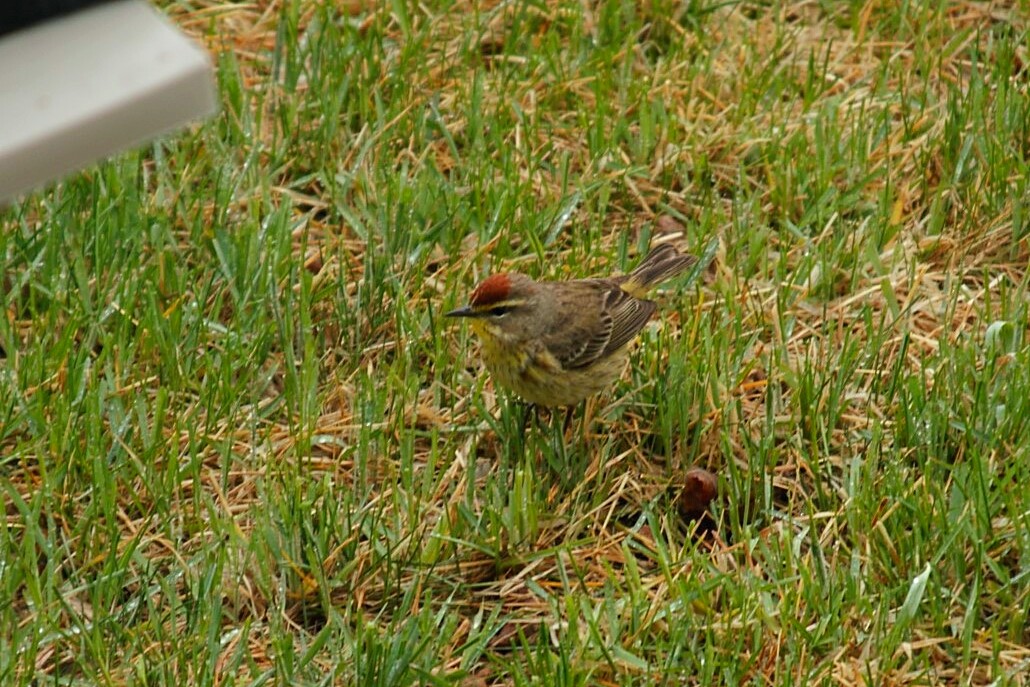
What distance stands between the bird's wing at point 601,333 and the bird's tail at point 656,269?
0.50ft

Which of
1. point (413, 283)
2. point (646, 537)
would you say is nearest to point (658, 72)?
point (413, 283)

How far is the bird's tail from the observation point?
5059 millimetres

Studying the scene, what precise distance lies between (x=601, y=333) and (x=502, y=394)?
1.29 ft

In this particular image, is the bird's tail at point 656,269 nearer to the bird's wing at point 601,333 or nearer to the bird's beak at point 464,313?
the bird's wing at point 601,333

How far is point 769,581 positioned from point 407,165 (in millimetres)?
2328

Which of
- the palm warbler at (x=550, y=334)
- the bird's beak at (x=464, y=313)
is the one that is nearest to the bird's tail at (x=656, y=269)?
the palm warbler at (x=550, y=334)

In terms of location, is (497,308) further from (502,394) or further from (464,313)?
(502,394)

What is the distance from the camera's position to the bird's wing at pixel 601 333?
470 centimetres

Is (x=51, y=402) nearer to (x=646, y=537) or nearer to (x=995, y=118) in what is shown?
(x=646, y=537)

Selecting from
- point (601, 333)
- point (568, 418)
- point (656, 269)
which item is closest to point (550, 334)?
point (601, 333)

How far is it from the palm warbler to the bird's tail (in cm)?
10

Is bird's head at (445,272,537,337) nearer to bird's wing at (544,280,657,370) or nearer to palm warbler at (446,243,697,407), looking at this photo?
palm warbler at (446,243,697,407)

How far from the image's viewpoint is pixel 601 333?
471cm

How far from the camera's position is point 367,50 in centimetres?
602
